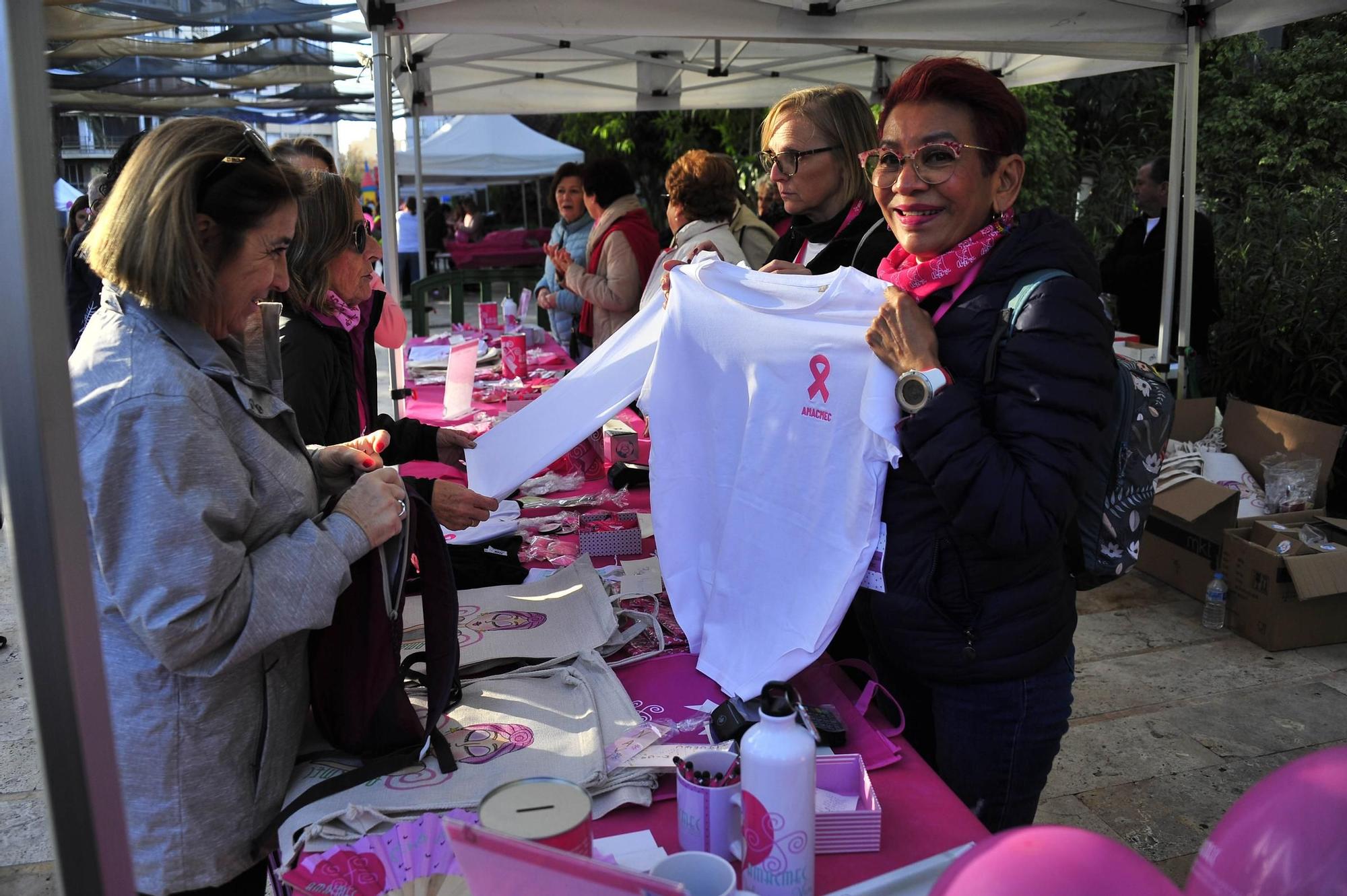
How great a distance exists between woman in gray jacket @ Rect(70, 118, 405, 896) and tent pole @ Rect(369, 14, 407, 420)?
8.32ft

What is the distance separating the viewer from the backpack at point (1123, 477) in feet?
5.27

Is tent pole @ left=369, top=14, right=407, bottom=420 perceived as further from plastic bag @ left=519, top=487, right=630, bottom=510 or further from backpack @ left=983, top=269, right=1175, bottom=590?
backpack @ left=983, top=269, right=1175, bottom=590

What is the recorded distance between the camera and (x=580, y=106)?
337 inches

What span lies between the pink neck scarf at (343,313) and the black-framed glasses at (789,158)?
1.11 metres

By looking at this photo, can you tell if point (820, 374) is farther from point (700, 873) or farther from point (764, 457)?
point (700, 873)

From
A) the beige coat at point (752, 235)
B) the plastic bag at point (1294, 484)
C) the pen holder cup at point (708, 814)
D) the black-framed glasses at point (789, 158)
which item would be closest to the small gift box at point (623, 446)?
the black-framed glasses at point (789, 158)

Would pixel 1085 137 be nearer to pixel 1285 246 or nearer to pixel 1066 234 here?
pixel 1285 246

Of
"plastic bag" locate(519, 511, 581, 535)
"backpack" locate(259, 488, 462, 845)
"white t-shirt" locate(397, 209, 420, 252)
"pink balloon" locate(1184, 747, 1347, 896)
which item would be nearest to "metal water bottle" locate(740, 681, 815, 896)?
"pink balloon" locate(1184, 747, 1347, 896)

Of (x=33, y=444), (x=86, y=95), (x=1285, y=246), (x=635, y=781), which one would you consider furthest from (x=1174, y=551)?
(x=86, y=95)

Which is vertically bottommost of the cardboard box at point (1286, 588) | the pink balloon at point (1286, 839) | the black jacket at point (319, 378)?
the cardboard box at point (1286, 588)

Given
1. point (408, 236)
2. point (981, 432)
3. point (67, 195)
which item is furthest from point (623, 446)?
point (408, 236)

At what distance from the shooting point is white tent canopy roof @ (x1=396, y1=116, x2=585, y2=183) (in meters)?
16.6

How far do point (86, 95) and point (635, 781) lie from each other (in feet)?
29.2

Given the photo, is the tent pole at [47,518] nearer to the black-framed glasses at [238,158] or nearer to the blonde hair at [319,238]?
the black-framed glasses at [238,158]
